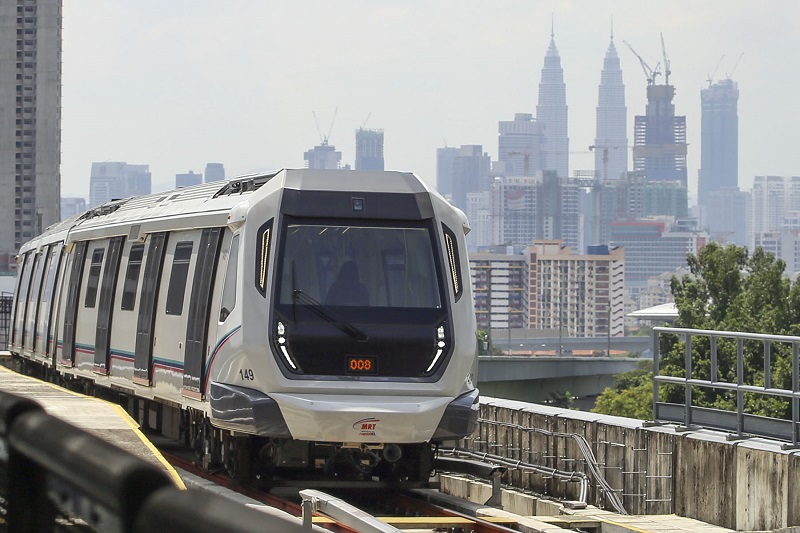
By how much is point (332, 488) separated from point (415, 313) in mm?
1907

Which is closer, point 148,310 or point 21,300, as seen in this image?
point 148,310

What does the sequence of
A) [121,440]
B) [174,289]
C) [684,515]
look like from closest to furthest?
[121,440], [684,515], [174,289]

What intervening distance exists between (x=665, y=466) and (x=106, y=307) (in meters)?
8.16

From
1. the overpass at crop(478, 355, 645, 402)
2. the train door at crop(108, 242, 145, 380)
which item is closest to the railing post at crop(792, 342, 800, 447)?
the train door at crop(108, 242, 145, 380)

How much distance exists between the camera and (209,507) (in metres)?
2.44

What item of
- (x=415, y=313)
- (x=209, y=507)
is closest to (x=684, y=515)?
(x=415, y=313)

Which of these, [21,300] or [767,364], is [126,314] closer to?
[767,364]

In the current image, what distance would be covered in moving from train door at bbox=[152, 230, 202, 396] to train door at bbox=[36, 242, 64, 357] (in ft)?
25.3

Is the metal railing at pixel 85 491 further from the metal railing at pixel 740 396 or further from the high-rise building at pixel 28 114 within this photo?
the high-rise building at pixel 28 114

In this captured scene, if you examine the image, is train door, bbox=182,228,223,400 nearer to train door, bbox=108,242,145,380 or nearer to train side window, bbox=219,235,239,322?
train side window, bbox=219,235,239,322

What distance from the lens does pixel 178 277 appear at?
15.8m

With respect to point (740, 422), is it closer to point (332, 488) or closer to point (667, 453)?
point (667, 453)

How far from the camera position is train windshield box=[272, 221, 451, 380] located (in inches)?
511

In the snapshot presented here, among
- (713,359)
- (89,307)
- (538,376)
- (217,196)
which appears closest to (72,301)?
(89,307)
